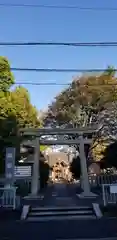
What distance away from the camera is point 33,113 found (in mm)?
32469

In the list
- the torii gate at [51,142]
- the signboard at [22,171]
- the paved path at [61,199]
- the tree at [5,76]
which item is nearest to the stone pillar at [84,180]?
the torii gate at [51,142]

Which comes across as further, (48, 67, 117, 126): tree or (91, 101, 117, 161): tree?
(91, 101, 117, 161): tree

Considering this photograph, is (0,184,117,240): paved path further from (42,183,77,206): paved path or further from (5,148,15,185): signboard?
(42,183,77,206): paved path

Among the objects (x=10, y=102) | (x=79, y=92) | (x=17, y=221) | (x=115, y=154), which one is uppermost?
(x=79, y=92)

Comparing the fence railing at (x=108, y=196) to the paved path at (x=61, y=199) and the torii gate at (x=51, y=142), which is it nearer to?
the paved path at (x=61, y=199)

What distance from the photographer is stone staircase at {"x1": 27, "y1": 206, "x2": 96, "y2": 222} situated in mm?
14398

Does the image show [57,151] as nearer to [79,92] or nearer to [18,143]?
[79,92]

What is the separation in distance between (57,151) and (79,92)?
31.5 m

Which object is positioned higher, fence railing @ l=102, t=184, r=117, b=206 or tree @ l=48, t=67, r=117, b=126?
tree @ l=48, t=67, r=117, b=126

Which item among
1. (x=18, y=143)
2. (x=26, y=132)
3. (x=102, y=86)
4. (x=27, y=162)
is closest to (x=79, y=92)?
(x=102, y=86)

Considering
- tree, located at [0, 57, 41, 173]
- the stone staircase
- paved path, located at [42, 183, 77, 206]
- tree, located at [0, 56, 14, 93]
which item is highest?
tree, located at [0, 56, 14, 93]

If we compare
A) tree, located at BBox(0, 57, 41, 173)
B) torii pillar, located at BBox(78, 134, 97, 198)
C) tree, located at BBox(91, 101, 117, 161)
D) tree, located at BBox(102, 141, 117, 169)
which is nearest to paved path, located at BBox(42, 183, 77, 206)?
torii pillar, located at BBox(78, 134, 97, 198)

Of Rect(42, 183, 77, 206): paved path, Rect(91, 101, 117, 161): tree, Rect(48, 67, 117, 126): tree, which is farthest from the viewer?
Rect(91, 101, 117, 161): tree

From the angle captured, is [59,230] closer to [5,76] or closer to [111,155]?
[5,76]
